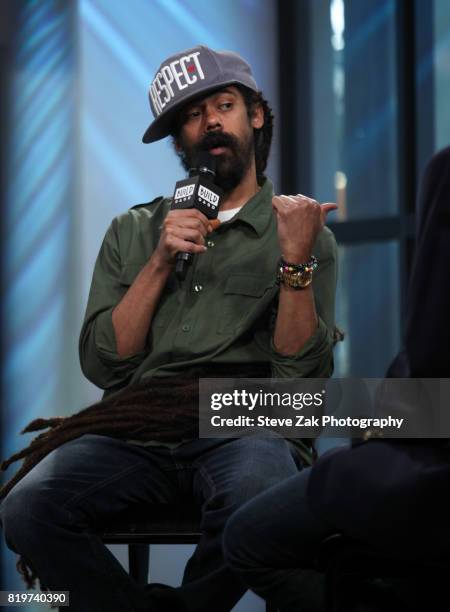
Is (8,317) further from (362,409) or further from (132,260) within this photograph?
(362,409)

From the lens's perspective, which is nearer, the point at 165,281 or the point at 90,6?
the point at 165,281

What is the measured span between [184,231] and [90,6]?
6.24 feet

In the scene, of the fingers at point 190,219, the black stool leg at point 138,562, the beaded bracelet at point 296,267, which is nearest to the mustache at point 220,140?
the fingers at point 190,219

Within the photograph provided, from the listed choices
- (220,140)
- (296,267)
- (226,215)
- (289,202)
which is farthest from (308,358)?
(220,140)

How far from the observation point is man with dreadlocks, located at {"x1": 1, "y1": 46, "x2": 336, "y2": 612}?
1956 millimetres

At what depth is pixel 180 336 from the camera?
86.4 inches

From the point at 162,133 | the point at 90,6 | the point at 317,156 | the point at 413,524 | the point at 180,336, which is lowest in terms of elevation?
the point at 413,524

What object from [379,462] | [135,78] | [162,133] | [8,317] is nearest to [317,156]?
[135,78]

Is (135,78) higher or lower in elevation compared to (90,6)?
lower

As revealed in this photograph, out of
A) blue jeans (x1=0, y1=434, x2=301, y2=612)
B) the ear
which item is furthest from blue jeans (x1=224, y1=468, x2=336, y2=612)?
the ear

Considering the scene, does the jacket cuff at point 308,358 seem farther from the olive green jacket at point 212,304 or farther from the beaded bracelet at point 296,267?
the beaded bracelet at point 296,267

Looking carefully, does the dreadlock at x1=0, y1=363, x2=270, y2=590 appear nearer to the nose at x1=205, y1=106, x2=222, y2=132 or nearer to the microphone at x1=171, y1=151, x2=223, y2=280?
the microphone at x1=171, y1=151, x2=223, y2=280

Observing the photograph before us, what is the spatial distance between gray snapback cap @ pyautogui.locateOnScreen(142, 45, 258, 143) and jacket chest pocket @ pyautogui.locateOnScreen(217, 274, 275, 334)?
452 millimetres

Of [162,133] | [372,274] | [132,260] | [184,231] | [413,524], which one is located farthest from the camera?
[372,274]
